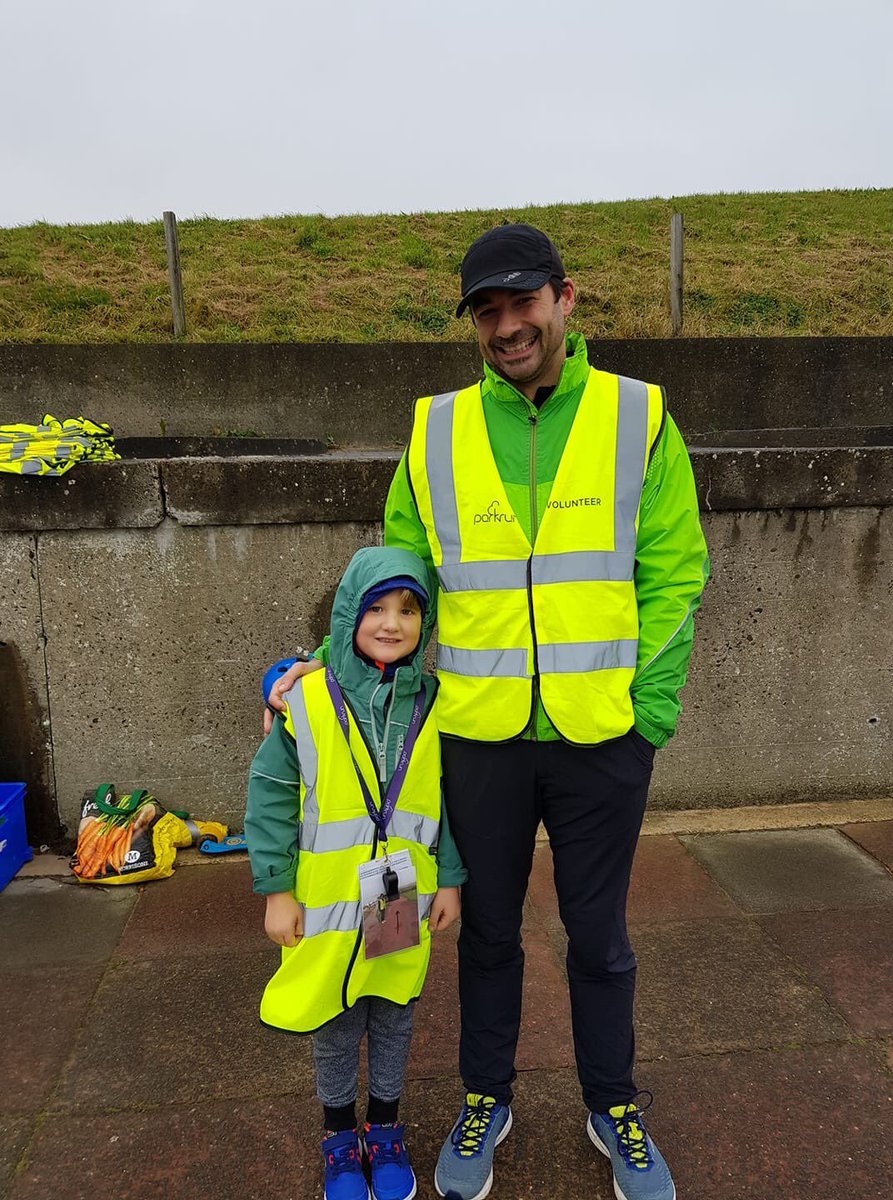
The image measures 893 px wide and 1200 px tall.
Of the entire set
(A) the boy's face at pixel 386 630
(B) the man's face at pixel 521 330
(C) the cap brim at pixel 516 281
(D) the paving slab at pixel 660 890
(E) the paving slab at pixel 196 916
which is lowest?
(D) the paving slab at pixel 660 890

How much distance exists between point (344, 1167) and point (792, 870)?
2.36 metres

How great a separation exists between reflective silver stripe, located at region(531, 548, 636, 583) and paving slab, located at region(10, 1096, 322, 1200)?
1.63 metres

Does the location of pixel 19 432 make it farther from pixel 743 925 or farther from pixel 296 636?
pixel 743 925

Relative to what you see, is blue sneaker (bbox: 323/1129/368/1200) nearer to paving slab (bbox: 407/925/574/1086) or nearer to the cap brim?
paving slab (bbox: 407/925/574/1086)

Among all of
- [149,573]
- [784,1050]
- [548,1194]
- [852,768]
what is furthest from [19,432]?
[852,768]

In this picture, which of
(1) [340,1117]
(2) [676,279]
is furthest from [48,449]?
(2) [676,279]

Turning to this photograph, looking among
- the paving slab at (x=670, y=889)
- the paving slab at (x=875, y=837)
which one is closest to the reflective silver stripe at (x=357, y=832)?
the paving slab at (x=670, y=889)

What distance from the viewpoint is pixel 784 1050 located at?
92.3 inches

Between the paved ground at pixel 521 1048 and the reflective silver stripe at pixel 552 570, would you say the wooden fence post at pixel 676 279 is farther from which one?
the reflective silver stripe at pixel 552 570

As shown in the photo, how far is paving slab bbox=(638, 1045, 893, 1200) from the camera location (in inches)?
75.1

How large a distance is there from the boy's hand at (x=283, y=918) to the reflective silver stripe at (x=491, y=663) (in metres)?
0.69

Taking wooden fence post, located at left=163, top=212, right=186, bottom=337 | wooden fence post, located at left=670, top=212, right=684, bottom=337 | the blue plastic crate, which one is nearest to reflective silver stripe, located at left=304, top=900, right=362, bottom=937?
the blue plastic crate

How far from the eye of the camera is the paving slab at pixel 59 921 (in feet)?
9.41

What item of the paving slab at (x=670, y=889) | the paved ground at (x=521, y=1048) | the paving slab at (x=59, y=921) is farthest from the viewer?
the paving slab at (x=670, y=889)
